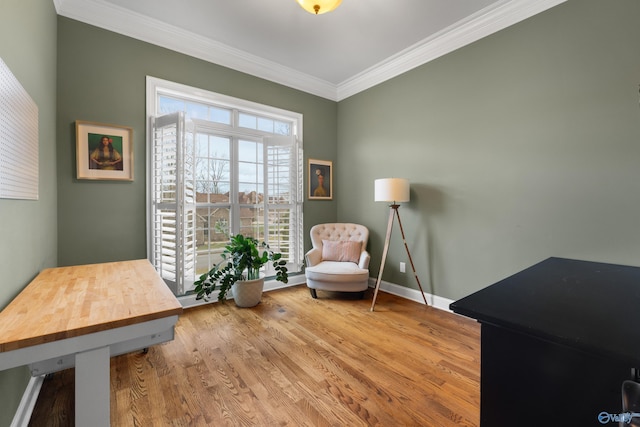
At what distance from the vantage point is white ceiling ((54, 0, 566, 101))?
2.49 meters

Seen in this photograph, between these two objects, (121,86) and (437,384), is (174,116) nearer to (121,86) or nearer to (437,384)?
(121,86)

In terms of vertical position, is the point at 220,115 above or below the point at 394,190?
above

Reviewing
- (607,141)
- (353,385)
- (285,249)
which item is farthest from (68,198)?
(607,141)

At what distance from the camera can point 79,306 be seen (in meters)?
1.19

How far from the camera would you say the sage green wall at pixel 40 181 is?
1.25 m

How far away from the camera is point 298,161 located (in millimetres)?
3943

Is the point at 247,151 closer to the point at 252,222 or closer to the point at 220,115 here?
the point at 220,115

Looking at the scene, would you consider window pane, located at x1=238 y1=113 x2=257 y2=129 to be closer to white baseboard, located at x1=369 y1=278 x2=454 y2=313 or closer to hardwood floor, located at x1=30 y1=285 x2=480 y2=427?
hardwood floor, located at x1=30 y1=285 x2=480 y2=427

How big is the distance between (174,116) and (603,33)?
12.1ft

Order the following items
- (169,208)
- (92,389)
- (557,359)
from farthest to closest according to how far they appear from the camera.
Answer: (169,208), (92,389), (557,359)

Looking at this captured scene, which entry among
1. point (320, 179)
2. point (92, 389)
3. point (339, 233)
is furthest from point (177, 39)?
point (92, 389)

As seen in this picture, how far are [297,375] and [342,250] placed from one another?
197 centimetres

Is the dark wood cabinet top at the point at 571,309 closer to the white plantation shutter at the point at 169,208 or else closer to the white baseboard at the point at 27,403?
the white baseboard at the point at 27,403

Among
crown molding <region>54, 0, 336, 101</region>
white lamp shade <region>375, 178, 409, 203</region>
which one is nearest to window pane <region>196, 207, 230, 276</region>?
crown molding <region>54, 0, 336, 101</region>
